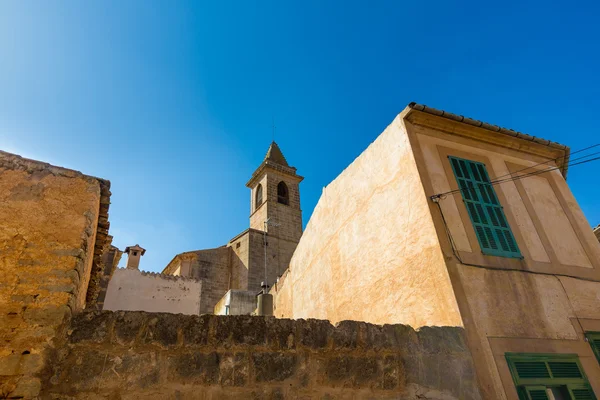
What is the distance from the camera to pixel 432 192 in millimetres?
5605

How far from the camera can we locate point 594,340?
511cm

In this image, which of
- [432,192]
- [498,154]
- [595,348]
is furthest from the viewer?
[498,154]

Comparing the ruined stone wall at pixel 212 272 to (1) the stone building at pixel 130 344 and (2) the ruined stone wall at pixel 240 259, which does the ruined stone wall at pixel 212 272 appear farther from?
(1) the stone building at pixel 130 344

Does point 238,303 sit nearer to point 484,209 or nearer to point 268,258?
point 484,209

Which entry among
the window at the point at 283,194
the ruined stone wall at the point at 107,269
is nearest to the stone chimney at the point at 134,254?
the ruined stone wall at the point at 107,269

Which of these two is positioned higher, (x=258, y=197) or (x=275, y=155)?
(x=275, y=155)

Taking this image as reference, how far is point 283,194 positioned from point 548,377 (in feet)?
90.4

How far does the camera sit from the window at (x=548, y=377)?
4379mm

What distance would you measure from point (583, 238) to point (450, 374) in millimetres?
4071

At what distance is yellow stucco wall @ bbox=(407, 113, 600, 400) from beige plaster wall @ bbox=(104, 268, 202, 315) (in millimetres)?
9305

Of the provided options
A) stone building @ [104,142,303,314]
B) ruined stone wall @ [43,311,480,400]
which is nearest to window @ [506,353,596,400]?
ruined stone wall @ [43,311,480,400]

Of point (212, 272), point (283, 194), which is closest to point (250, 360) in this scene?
point (212, 272)

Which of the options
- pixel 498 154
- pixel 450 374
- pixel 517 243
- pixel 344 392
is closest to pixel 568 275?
pixel 517 243

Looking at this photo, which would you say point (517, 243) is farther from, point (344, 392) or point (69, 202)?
point (69, 202)
